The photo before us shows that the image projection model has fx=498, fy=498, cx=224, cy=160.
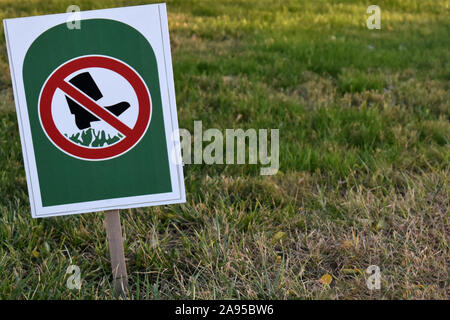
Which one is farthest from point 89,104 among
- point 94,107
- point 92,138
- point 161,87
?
point 161,87

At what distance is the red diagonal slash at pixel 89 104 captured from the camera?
6.68 feet

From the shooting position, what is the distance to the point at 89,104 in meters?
2.04

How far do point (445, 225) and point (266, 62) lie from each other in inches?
128

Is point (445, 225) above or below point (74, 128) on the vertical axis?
below

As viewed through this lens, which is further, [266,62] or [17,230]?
[266,62]

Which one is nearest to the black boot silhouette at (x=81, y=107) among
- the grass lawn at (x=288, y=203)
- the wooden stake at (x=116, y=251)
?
the wooden stake at (x=116, y=251)

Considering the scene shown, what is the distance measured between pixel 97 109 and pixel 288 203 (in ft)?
4.64

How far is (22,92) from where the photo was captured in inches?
81.0

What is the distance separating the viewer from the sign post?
2.04 meters

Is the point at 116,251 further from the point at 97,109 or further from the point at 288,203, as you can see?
the point at 288,203

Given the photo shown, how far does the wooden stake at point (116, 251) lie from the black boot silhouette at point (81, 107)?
409 millimetres

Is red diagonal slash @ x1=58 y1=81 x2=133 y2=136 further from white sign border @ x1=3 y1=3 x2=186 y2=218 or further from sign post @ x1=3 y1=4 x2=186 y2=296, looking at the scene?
white sign border @ x1=3 y1=3 x2=186 y2=218

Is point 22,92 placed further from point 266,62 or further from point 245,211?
point 266,62
